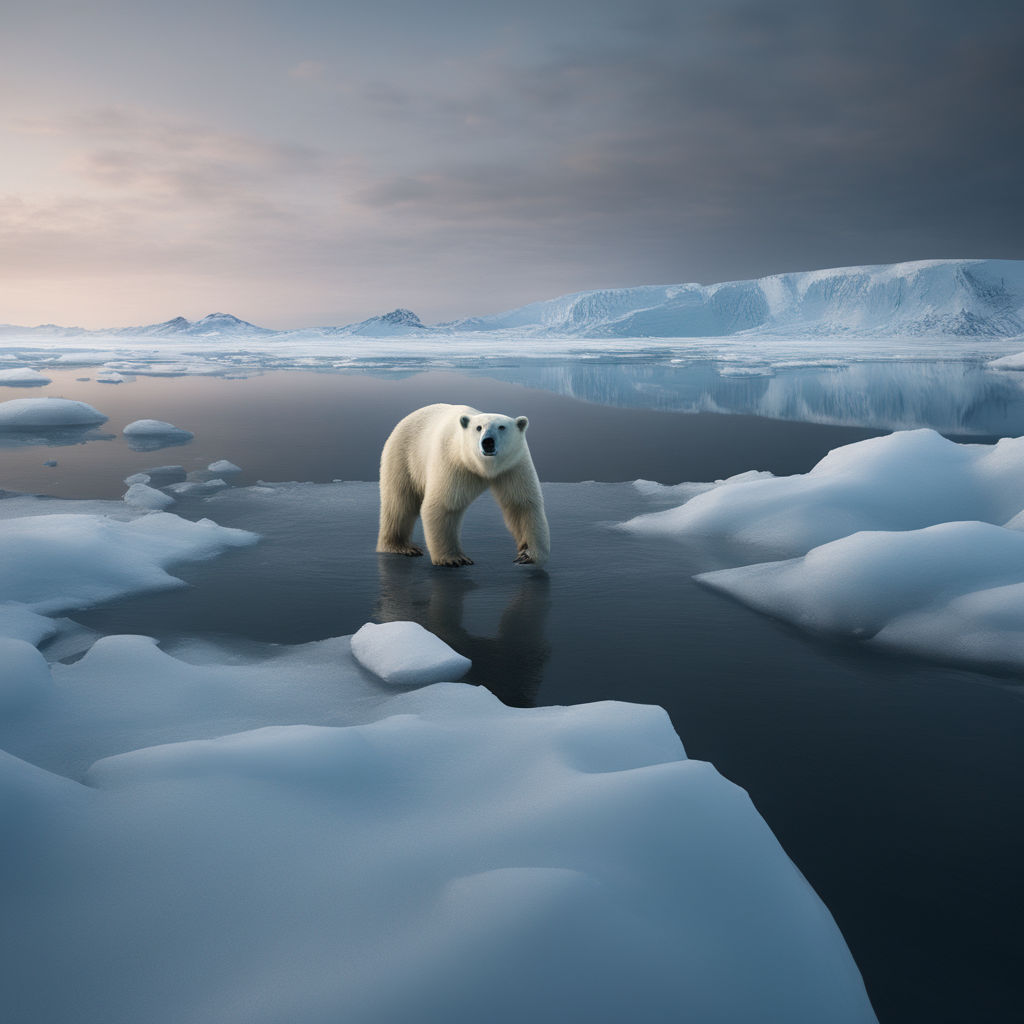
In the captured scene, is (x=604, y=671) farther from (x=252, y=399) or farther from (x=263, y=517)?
(x=252, y=399)

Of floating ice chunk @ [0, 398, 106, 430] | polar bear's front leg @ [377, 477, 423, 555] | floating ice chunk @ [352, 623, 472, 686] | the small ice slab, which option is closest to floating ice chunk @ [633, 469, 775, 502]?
polar bear's front leg @ [377, 477, 423, 555]

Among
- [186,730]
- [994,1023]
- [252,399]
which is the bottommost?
[994,1023]

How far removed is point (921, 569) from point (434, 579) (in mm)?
2926

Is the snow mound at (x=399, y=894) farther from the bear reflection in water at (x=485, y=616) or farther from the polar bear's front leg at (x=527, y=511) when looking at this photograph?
the polar bear's front leg at (x=527, y=511)

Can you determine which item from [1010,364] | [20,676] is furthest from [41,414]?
[1010,364]

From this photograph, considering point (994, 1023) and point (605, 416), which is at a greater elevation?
point (605, 416)

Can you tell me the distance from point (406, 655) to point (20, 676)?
152 cm

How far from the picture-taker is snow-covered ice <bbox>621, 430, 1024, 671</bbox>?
12.4 ft

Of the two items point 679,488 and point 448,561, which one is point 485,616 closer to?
point 448,561

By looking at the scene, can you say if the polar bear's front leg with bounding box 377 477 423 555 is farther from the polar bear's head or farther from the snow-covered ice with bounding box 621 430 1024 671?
the snow-covered ice with bounding box 621 430 1024 671

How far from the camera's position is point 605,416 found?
50.4 ft

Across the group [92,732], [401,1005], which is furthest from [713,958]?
[92,732]

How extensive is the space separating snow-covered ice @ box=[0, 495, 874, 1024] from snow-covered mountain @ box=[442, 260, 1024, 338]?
121441 millimetres

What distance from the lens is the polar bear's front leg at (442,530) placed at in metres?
5.29
